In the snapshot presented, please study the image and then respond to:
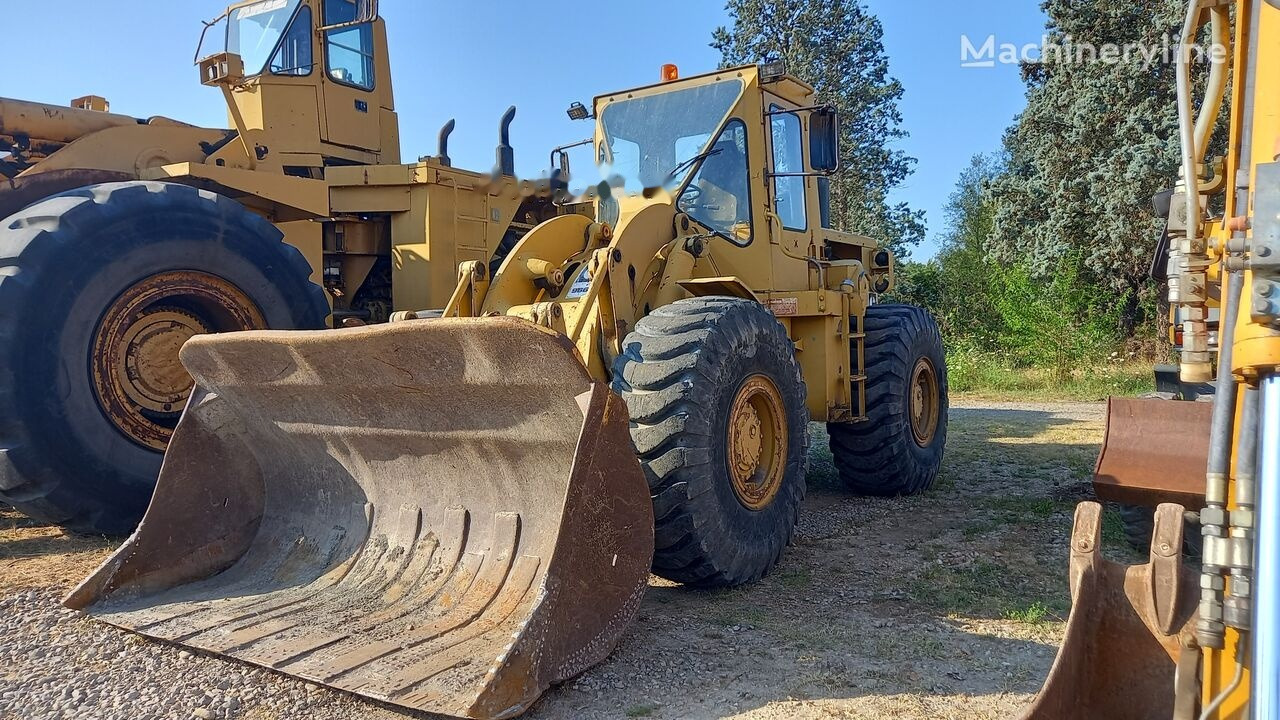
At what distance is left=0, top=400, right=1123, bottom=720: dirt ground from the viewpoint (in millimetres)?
3205

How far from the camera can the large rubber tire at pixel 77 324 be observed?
4.62 m

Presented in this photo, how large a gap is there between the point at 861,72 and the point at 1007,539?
2502 cm

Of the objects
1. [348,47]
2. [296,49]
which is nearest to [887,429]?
[348,47]

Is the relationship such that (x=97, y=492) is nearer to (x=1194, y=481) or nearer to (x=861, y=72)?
(x=1194, y=481)

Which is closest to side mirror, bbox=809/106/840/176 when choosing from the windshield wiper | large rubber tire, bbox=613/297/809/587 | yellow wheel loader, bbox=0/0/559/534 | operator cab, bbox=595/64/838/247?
operator cab, bbox=595/64/838/247

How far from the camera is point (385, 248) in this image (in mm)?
7293

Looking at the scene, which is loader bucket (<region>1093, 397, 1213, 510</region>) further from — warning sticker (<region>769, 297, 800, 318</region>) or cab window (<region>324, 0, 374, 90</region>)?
cab window (<region>324, 0, 374, 90</region>)

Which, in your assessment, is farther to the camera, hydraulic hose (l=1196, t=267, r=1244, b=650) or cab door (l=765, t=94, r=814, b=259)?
cab door (l=765, t=94, r=814, b=259)

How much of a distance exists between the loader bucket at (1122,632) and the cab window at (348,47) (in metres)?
6.98

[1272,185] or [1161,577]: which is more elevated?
[1272,185]

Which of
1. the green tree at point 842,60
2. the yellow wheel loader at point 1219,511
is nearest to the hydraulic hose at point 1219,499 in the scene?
the yellow wheel loader at point 1219,511

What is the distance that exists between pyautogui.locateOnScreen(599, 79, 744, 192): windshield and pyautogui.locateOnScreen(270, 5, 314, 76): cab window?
2.81 m

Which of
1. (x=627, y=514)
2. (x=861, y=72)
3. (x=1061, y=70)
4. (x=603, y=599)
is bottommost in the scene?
(x=603, y=599)

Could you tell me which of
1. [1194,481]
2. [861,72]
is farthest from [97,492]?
[861,72]
